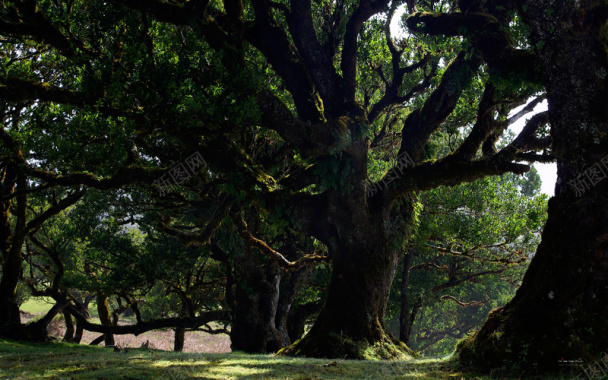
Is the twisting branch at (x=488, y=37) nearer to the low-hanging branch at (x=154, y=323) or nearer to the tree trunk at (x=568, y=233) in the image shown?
the tree trunk at (x=568, y=233)

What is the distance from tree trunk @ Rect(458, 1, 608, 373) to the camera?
211 inches

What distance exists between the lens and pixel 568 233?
19.5 ft

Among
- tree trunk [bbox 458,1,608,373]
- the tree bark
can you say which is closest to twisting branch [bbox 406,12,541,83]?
tree trunk [bbox 458,1,608,373]

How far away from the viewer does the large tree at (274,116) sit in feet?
29.2

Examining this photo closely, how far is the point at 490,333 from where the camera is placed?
6094 mm

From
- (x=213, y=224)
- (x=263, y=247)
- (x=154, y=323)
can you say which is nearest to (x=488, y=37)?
(x=213, y=224)

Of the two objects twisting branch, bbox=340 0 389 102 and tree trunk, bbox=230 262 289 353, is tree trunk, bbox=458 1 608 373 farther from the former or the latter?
tree trunk, bbox=230 262 289 353

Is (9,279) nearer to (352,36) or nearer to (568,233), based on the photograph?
(352,36)

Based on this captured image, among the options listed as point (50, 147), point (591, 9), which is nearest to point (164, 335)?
point (50, 147)

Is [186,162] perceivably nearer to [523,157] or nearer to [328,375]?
[328,375]

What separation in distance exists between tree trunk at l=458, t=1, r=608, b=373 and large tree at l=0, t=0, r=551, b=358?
5.66 ft

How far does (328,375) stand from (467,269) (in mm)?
22780

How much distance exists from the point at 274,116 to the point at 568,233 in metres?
6.77

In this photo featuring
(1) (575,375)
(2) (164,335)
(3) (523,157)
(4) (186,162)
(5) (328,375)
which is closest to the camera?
(1) (575,375)
